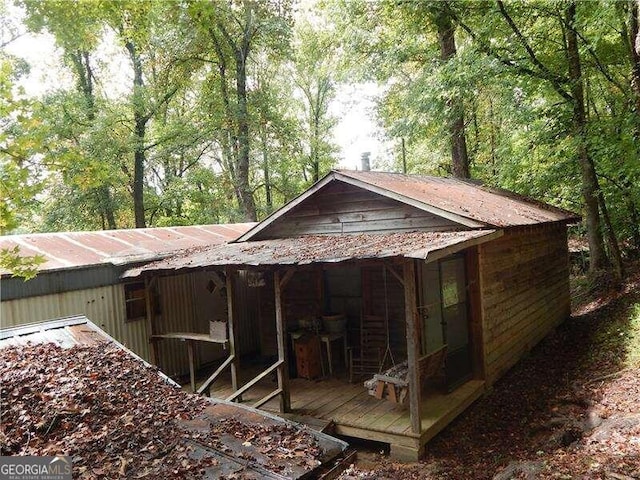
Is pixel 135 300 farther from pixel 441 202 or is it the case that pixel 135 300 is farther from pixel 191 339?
pixel 441 202

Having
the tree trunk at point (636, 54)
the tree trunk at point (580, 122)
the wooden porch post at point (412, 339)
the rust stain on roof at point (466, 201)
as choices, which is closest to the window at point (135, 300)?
the rust stain on roof at point (466, 201)

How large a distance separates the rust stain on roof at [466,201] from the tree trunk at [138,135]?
47.0 feet

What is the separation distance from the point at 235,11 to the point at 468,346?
60.2 feet

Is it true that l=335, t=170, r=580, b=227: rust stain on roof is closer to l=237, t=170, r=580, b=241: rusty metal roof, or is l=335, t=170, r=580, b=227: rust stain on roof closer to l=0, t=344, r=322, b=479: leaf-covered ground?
l=237, t=170, r=580, b=241: rusty metal roof

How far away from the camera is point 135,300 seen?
9391 millimetres

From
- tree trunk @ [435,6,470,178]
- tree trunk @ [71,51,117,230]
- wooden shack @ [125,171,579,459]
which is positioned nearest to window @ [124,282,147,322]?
wooden shack @ [125,171,579,459]

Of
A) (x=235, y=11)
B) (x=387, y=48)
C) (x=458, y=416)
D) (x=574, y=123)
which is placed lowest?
(x=458, y=416)

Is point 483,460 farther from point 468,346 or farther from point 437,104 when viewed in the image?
point 437,104

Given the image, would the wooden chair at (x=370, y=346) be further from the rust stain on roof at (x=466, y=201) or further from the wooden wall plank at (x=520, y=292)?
the rust stain on roof at (x=466, y=201)

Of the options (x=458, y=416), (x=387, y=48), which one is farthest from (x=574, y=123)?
(x=458, y=416)

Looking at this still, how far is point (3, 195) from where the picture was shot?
3.65m

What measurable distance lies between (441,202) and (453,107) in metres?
7.13

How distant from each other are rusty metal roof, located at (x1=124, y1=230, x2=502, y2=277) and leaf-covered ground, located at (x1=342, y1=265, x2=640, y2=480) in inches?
108

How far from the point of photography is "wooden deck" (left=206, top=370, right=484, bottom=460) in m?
6.41
